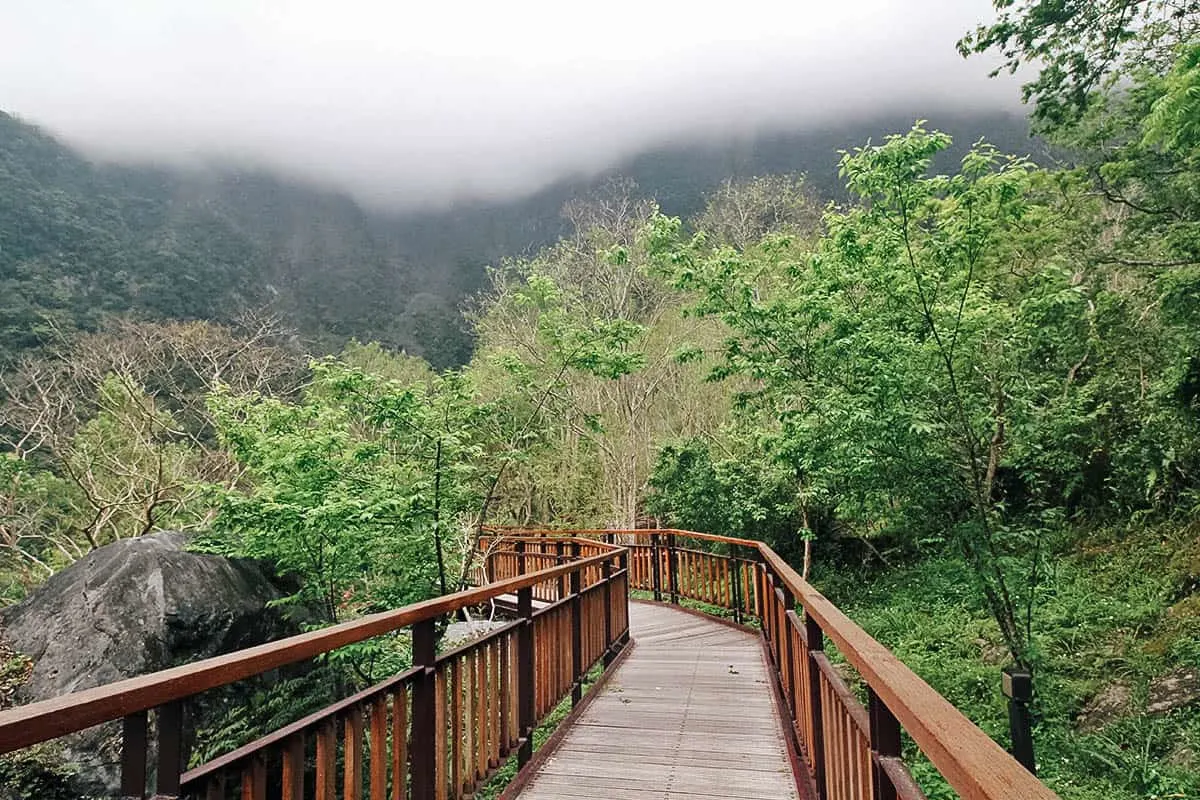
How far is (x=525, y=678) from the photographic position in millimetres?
3340

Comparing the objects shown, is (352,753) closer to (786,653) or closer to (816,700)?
(816,700)

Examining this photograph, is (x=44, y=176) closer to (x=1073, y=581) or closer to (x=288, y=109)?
(x=288, y=109)

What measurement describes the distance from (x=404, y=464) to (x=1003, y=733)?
20.4 feet

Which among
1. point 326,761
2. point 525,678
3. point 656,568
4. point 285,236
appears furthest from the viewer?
point 285,236

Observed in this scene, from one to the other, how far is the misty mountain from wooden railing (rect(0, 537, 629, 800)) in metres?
24.7

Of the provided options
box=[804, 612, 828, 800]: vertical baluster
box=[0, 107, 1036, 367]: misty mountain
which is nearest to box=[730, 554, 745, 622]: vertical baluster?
box=[804, 612, 828, 800]: vertical baluster

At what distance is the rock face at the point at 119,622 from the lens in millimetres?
5383

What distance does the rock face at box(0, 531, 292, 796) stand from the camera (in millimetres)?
5383

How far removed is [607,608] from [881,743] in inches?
171

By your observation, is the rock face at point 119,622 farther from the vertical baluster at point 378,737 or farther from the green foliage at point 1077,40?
the green foliage at point 1077,40

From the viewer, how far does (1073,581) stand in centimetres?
856

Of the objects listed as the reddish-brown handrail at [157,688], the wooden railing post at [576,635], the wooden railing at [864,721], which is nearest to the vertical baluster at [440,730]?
the reddish-brown handrail at [157,688]

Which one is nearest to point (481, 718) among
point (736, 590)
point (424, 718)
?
point (424, 718)

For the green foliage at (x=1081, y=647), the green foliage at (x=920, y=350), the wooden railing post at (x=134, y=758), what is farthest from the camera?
the green foliage at (x=920, y=350)
